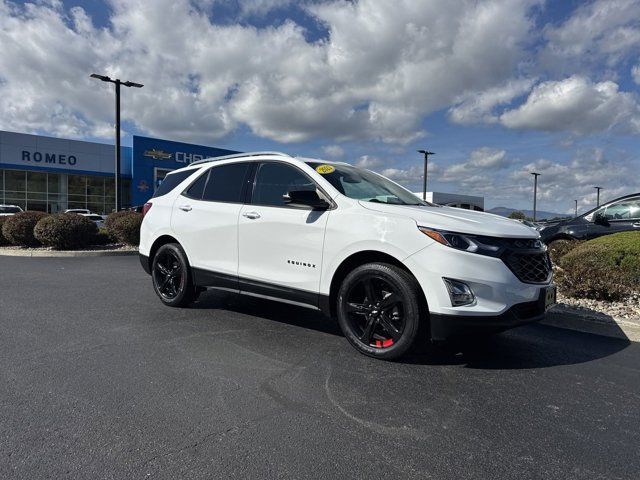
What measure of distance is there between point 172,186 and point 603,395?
16.9 ft

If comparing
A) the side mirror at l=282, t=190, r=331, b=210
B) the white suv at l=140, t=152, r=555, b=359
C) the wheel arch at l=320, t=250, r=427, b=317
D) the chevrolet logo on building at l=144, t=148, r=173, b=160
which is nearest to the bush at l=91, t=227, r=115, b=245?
the white suv at l=140, t=152, r=555, b=359

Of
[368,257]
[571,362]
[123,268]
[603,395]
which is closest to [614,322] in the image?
[571,362]

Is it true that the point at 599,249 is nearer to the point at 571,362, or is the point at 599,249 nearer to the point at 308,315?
the point at 571,362

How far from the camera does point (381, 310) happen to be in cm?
387

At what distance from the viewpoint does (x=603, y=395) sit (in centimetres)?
337

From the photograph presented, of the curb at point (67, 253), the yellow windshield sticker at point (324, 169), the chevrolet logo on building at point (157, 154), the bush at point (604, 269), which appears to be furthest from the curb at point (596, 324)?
the chevrolet logo on building at point (157, 154)

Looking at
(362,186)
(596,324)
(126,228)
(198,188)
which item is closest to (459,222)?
(362,186)

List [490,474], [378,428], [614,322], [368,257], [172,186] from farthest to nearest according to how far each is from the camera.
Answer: [172,186] → [614,322] → [368,257] → [378,428] → [490,474]

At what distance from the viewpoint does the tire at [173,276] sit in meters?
5.55

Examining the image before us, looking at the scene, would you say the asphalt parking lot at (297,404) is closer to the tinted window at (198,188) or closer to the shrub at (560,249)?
the tinted window at (198,188)

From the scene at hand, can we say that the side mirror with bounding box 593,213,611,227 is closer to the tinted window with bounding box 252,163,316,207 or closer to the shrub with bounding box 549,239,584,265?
the shrub with bounding box 549,239,584,265

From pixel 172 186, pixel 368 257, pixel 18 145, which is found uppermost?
pixel 18 145

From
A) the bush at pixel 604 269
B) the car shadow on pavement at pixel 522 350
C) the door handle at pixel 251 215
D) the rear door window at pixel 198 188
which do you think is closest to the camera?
the car shadow on pavement at pixel 522 350

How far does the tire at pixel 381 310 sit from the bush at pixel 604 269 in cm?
364
